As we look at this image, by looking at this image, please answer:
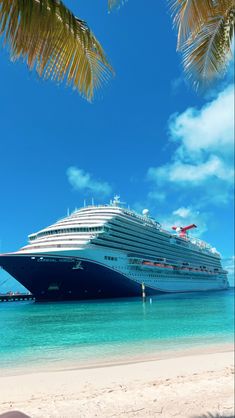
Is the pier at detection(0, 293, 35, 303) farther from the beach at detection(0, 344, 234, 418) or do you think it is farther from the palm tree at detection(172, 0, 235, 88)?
the palm tree at detection(172, 0, 235, 88)

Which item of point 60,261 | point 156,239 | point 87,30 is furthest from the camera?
point 156,239

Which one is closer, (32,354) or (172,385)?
(172,385)

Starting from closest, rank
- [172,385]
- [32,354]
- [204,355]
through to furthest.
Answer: [172,385] < [204,355] < [32,354]

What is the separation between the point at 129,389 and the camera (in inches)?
314

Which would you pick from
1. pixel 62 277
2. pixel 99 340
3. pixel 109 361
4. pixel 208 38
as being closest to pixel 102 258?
pixel 62 277

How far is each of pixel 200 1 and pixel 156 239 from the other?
56065 millimetres

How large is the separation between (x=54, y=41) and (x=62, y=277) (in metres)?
42.3

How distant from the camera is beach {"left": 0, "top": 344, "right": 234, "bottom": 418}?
6328mm

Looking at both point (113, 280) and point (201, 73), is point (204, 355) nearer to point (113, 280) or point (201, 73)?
point (201, 73)

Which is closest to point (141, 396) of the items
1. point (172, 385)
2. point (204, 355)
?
point (172, 385)

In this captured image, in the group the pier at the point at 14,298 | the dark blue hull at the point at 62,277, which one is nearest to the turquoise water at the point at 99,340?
the dark blue hull at the point at 62,277

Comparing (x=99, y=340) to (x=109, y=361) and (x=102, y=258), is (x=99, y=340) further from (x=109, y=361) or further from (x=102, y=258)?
(x=102, y=258)

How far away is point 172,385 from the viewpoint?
811cm

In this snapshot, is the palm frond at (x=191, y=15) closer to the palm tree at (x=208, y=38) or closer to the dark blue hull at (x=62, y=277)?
the palm tree at (x=208, y=38)
